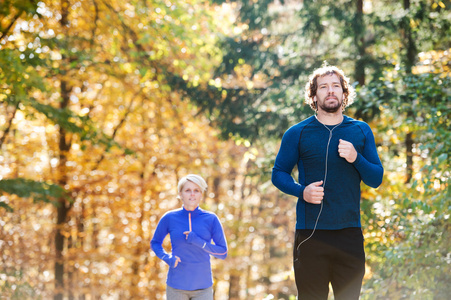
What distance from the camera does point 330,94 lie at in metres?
2.75

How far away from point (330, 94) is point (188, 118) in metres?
11.7

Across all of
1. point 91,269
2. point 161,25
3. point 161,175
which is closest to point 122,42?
point 161,25

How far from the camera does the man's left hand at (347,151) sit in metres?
2.57

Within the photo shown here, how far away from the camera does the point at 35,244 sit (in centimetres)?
1388

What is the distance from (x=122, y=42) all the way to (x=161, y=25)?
6.58ft

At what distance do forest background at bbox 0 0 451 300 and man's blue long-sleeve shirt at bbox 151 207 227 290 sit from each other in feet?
7.55

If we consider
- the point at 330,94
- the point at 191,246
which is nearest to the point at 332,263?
the point at 330,94

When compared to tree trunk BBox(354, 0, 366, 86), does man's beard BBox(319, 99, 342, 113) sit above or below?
below

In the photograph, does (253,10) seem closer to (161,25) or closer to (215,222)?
(161,25)

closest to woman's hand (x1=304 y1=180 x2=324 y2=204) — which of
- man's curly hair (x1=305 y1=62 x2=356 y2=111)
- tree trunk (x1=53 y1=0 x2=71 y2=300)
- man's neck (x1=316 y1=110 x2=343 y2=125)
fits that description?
man's neck (x1=316 y1=110 x2=343 y2=125)

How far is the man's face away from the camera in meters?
2.74

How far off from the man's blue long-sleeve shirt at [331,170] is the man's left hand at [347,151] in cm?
6

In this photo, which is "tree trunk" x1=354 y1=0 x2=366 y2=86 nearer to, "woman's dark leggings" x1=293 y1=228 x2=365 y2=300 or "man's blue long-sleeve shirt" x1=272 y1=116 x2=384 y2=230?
"man's blue long-sleeve shirt" x1=272 y1=116 x2=384 y2=230

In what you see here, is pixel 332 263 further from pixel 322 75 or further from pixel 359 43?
pixel 359 43
